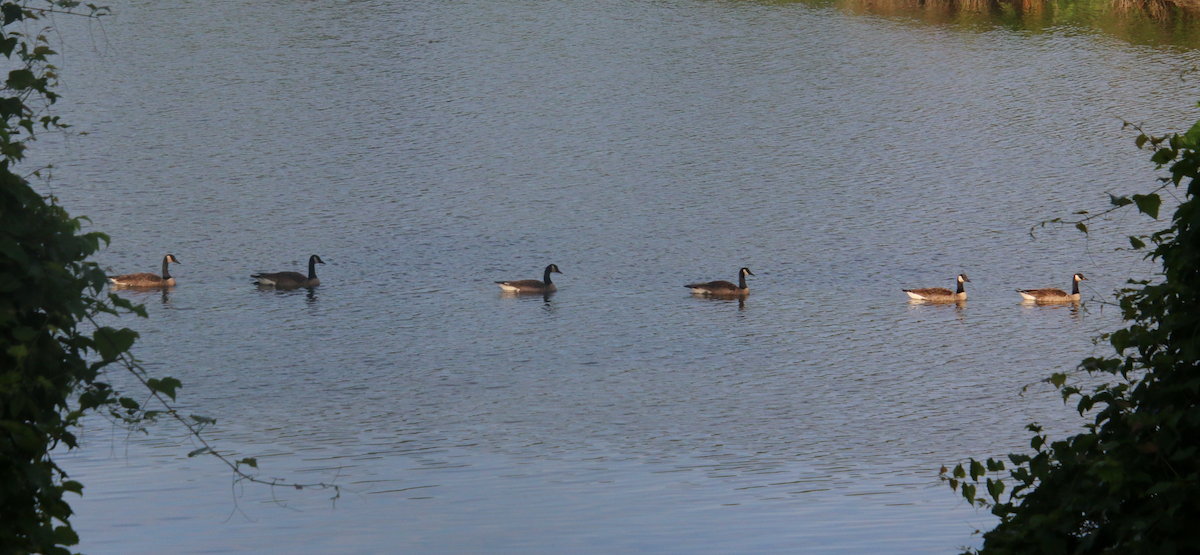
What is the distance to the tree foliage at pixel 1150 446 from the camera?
14.4ft

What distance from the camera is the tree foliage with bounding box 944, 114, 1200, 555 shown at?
14.4 feet

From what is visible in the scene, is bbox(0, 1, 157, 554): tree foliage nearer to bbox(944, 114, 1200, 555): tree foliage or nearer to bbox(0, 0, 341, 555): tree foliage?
bbox(0, 0, 341, 555): tree foliage

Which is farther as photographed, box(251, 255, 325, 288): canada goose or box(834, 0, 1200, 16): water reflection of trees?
box(834, 0, 1200, 16): water reflection of trees

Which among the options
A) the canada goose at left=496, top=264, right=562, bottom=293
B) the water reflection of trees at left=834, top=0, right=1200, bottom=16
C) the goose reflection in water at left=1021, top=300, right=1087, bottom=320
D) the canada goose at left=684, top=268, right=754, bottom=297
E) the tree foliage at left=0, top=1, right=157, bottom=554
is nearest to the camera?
the tree foliage at left=0, top=1, right=157, bottom=554

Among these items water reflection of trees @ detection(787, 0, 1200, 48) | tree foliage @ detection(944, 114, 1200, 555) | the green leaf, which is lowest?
tree foliage @ detection(944, 114, 1200, 555)

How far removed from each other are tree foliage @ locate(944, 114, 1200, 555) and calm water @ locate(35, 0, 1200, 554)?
17.5 ft

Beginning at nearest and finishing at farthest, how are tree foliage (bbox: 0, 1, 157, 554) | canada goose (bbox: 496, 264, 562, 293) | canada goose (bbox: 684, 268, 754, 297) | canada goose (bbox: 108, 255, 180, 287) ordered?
tree foliage (bbox: 0, 1, 157, 554), canada goose (bbox: 684, 268, 754, 297), canada goose (bbox: 496, 264, 562, 293), canada goose (bbox: 108, 255, 180, 287)

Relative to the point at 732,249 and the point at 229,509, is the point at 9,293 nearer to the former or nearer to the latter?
the point at 229,509

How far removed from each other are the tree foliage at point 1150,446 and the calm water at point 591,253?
17.5 feet

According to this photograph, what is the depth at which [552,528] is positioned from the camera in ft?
35.4

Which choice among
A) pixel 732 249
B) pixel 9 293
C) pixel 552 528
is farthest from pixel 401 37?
pixel 9 293

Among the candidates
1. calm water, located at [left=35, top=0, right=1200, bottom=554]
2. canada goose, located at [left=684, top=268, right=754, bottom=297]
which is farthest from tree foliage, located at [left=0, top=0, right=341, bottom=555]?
canada goose, located at [left=684, top=268, right=754, bottom=297]

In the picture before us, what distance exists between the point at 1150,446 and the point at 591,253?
21656 mm

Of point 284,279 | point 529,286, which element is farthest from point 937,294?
point 284,279
